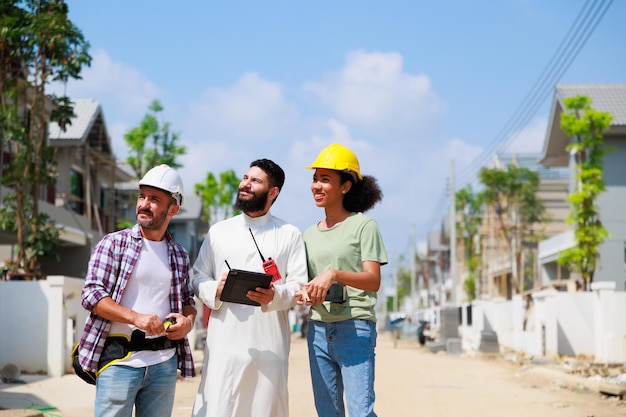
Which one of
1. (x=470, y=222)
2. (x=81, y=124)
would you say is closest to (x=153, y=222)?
(x=81, y=124)

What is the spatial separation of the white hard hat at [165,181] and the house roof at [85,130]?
26.2 meters

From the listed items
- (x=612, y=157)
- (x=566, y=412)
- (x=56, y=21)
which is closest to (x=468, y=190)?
(x=612, y=157)

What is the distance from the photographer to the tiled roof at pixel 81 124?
101 ft

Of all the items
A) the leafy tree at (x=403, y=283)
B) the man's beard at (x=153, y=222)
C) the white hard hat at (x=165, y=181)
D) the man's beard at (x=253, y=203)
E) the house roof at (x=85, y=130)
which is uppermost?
the house roof at (x=85, y=130)

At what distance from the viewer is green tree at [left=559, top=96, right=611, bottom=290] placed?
24.6 m

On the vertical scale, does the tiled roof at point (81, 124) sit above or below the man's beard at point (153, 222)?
above

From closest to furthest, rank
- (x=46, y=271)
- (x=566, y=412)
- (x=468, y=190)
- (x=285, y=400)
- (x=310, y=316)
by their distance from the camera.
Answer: (x=285, y=400), (x=310, y=316), (x=566, y=412), (x=46, y=271), (x=468, y=190)

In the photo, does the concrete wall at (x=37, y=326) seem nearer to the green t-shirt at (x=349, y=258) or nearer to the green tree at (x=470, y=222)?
the green t-shirt at (x=349, y=258)

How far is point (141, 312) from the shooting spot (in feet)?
15.1

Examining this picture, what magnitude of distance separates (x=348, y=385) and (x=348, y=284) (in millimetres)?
631

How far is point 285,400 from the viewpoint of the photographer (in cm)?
509

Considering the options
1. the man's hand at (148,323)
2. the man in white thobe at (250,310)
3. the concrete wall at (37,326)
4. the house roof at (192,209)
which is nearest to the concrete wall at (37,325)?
the concrete wall at (37,326)

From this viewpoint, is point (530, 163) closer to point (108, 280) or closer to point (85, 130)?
point (85, 130)

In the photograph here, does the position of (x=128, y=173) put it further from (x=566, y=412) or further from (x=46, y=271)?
(x=566, y=412)
